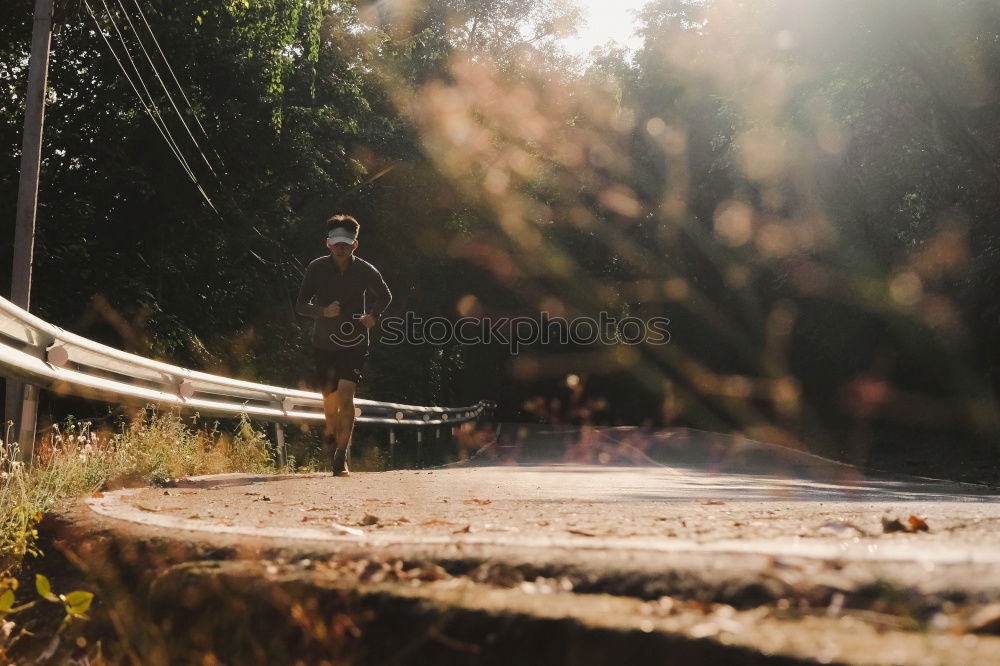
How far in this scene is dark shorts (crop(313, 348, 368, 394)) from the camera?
947cm

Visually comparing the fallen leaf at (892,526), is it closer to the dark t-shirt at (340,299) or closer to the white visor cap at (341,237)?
the dark t-shirt at (340,299)

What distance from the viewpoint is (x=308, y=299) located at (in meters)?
9.58

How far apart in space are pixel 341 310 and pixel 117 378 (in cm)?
253

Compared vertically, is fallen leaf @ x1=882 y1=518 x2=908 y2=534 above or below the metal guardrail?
below

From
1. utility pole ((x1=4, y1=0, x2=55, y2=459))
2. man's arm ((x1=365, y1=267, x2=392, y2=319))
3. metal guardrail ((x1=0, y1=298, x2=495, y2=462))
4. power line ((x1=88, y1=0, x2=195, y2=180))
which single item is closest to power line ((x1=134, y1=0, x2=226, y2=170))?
power line ((x1=88, y1=0, x2=195, y2=180))

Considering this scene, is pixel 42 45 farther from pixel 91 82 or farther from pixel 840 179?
pixel 840 179

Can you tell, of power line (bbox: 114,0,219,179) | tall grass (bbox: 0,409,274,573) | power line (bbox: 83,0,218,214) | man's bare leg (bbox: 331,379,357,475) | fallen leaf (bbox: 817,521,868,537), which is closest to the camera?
fallen leaf (bbox: 817,521,868,537)

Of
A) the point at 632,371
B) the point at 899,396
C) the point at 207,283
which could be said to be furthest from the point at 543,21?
the point at 207,283

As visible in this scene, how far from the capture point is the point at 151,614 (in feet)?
7.58

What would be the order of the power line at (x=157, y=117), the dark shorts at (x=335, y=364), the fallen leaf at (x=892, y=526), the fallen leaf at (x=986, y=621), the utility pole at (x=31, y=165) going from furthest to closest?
the power line at (x=157, y=117)
the utility pole at (x=31, y=165)
the dark shorts at (x=335, y=364)
the fallen leaf at (x=892, y=526)
the fallen leaf at (x=986, y=621)

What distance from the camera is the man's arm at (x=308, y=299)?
9.24 m

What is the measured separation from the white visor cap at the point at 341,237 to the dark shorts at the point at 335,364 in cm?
104

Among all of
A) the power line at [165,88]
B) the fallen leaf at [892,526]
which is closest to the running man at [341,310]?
the fallen leaf at [892,526]

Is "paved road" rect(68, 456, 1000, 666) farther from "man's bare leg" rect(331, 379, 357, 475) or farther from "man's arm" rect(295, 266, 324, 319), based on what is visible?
"man's bare leg" rect(331, 379, 357, 475)
